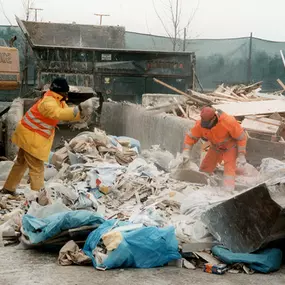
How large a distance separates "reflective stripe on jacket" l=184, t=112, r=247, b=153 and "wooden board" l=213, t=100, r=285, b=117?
1.82 metres

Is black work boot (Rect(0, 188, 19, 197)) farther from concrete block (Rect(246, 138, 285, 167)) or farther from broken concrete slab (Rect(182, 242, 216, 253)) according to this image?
concrete block (Rect(246, 138, 285, 167))

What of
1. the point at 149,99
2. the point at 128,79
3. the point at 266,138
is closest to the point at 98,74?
the point at 128,79

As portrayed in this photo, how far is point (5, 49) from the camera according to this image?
29.4 feet

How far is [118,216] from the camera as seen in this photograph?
5.83 metres

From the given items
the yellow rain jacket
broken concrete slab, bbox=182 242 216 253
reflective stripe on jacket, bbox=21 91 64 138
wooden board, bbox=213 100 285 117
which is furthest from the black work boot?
wooden board, bbox=213 100 285 117

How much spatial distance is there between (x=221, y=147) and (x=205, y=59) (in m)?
10.5

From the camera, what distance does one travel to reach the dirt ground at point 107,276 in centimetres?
441

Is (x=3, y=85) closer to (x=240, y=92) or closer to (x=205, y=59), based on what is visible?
(x=240, y=92)

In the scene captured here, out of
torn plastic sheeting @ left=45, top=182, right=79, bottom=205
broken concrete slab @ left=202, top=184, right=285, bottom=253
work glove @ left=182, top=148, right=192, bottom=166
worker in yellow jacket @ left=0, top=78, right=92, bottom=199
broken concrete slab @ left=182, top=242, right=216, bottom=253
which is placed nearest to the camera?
broken concrete slab @ left=202, top=184, right=285, bottom=253

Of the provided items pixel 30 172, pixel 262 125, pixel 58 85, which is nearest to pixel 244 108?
pixel 262 125

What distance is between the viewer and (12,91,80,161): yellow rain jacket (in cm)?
689

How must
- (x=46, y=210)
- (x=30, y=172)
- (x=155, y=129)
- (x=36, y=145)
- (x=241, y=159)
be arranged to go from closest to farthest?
(x=46, y=210)
(x=36, y=145)
(x=30, y=172)
(x=241, y=159)
(x=155, y=129)

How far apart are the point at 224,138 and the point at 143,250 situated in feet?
10.5

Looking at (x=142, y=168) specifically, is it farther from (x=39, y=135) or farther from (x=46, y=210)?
(x=46, y=210)
